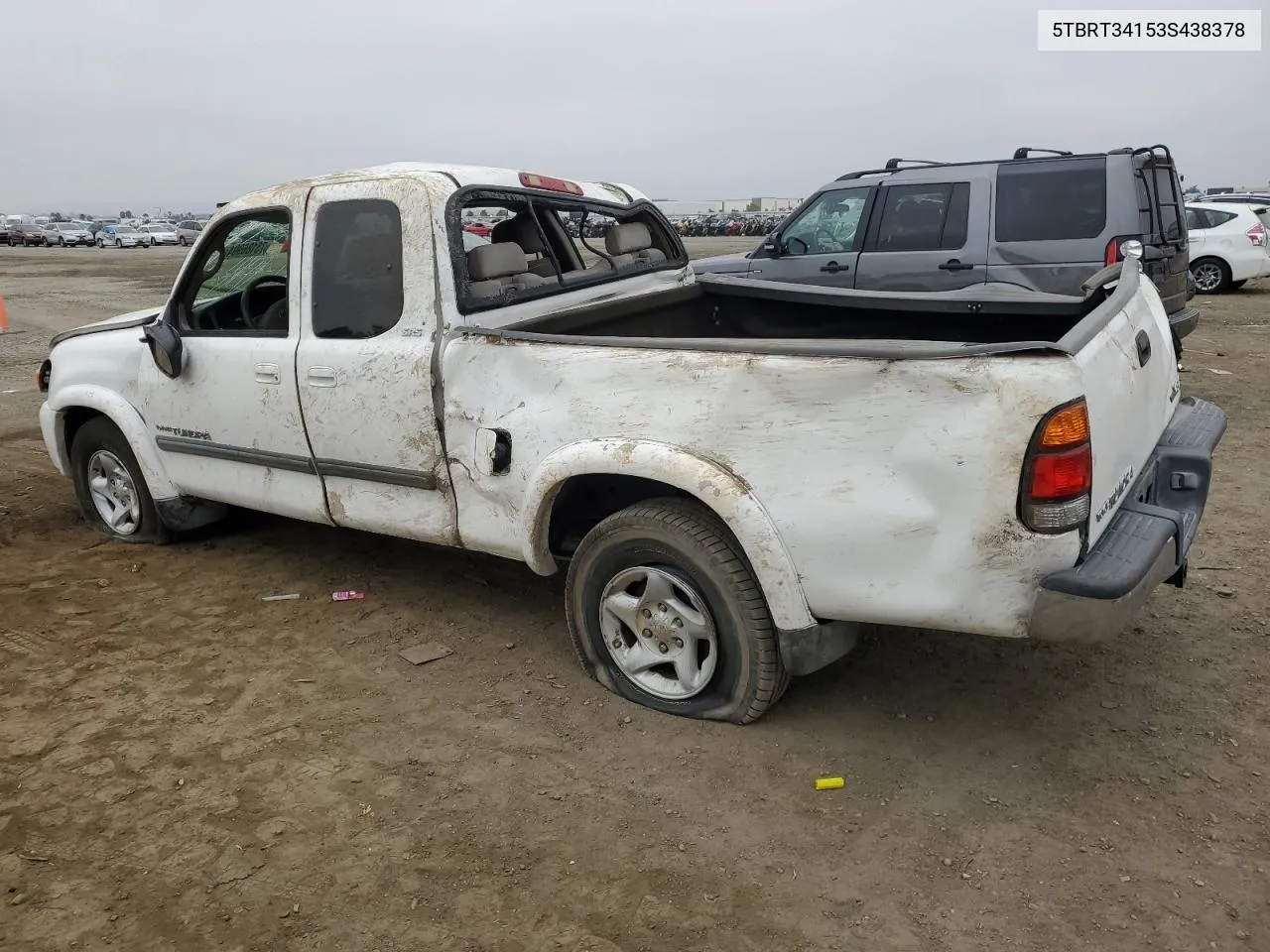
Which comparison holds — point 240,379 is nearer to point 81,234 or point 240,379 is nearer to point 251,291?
point 251,291

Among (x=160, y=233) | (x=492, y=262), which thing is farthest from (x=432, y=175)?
(x=160, y=233)

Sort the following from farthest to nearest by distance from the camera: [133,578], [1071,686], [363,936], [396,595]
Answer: [133,578] < [396,595] < [1071,686] < [363,936]

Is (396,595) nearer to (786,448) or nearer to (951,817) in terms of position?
(786,448)

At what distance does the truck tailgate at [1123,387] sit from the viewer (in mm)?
2730

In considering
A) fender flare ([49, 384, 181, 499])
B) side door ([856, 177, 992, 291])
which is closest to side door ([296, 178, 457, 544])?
fender flare ([49, 384, 181, 499])

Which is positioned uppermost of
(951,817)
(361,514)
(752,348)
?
(752,348)

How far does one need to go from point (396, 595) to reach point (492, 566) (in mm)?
538

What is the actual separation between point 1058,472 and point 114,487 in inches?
191

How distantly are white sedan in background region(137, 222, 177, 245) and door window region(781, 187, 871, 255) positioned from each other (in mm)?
52972

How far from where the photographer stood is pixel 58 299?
68.0 ft

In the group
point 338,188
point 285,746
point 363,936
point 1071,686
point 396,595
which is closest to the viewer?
point 363,936

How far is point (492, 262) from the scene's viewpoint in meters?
3.78

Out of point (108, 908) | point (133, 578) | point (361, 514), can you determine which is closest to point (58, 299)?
point (133, 578)

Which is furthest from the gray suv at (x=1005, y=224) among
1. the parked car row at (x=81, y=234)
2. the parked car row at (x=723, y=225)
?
the parked car row at (x=81, y=234)
